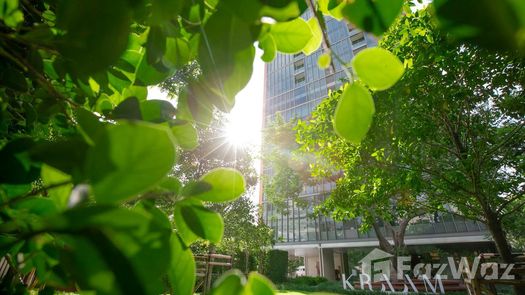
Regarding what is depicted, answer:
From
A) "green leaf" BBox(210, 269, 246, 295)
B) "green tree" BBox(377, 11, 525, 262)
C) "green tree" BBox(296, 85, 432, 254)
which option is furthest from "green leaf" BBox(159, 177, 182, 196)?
"green tree" BBox(377, 11, 525, 262)

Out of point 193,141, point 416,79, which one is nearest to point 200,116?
point 193,141

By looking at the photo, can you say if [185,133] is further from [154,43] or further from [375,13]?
[375,13]

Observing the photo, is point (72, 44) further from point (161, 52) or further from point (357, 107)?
point (357, 107)

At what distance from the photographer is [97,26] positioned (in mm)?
174

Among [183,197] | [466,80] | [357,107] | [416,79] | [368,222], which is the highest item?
[466,80]

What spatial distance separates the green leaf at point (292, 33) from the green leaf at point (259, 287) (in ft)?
0.97

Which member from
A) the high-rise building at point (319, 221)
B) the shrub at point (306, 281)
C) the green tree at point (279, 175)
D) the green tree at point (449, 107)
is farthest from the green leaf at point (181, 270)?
the shrub at point (306, 281)

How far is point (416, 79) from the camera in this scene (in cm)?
381

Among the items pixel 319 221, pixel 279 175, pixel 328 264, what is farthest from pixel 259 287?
pixel 328 264

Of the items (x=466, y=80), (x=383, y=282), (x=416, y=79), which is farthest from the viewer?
(x=383, y=282)

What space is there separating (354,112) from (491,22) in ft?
0.50

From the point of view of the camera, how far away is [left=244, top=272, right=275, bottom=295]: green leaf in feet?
0.63

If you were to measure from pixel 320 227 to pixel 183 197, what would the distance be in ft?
73.9

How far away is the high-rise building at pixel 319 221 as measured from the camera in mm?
16812
